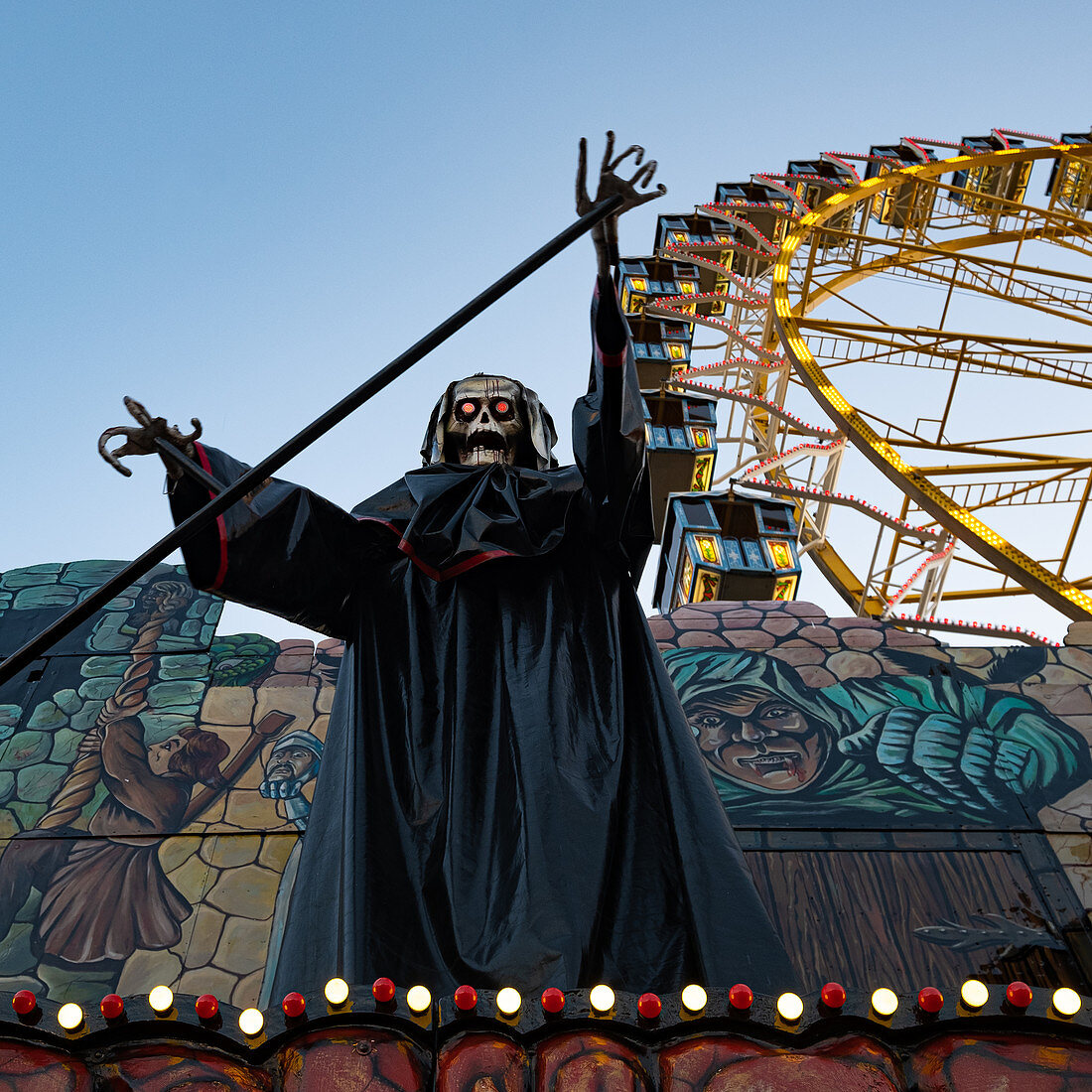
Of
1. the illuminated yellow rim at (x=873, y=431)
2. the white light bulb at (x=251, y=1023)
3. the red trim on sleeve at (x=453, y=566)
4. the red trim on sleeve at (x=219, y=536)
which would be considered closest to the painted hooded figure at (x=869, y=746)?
the red trim on sleeve at (x=453, y=566)

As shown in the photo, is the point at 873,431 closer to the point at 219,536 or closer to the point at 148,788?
the point at 148,788

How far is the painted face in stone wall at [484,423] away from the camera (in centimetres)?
481

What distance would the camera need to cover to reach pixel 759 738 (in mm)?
5770

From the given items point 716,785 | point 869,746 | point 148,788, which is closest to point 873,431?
point 869,746

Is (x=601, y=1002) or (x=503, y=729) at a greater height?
(x=503, y=729)

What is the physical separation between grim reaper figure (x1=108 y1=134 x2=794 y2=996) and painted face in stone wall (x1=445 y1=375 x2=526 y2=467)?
1cm

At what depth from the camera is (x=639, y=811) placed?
3.81 metres

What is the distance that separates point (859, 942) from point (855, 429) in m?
6.98

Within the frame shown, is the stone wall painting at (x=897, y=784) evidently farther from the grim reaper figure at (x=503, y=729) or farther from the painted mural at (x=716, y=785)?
the grim reaper figure at (x=503, y=729)

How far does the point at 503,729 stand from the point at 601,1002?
3.83 ft

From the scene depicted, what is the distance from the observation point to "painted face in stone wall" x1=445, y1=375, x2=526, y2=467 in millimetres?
4809

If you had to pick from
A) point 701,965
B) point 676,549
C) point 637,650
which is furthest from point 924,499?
point 701,965

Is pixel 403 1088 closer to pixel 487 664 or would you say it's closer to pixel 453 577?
pixel 487 664

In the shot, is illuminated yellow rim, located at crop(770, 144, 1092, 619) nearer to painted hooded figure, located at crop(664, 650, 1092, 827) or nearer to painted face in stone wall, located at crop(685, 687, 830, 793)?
painted hooded figure, located at crop(664, 650, 1092, 827)
